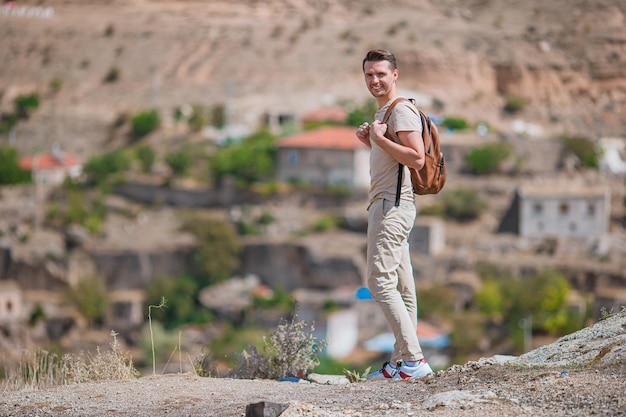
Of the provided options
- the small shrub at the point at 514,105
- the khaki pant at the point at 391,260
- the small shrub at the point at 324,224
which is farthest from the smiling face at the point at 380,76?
the small shrub at the point at 514,105

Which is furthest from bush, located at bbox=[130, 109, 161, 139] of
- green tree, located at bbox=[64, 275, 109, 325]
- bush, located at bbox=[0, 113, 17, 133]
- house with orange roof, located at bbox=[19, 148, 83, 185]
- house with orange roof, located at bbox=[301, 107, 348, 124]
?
green tree, located at bbox=[64, 275, 109, 325]

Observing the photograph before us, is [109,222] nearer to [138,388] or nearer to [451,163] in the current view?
[451,163]

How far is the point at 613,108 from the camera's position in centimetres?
5803

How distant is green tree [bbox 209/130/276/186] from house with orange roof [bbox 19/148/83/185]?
21.6ft

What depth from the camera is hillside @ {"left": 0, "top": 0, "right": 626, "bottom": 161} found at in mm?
56938

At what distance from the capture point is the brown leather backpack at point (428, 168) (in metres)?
8.68

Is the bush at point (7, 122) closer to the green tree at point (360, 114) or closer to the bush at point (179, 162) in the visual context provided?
the bush at point (179, 162)

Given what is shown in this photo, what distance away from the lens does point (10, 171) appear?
51656mm

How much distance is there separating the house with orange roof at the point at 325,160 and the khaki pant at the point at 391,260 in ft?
126

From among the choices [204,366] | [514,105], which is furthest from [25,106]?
[204,366]

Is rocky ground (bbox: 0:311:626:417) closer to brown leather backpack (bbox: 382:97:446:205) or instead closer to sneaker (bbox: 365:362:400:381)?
sneaker (bbox: 365:362:400:381)

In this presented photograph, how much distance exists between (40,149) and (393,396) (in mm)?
51078

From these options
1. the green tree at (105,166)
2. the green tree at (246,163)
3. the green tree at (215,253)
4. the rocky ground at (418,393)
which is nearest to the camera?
the rocky ground at (418,393)

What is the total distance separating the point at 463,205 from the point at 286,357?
117 ft
